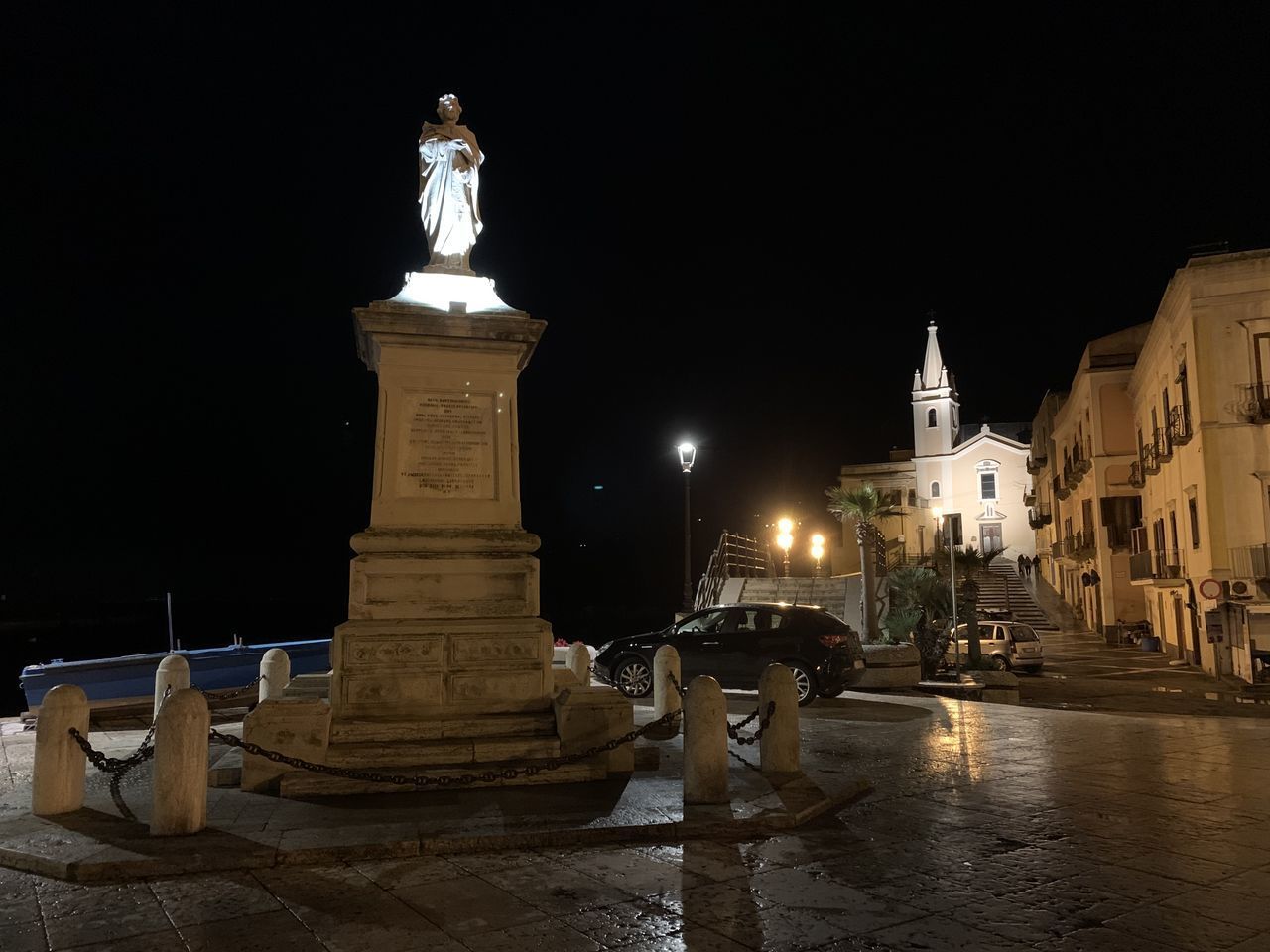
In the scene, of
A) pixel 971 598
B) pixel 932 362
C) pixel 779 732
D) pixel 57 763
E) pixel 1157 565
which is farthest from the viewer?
pixel 932 362

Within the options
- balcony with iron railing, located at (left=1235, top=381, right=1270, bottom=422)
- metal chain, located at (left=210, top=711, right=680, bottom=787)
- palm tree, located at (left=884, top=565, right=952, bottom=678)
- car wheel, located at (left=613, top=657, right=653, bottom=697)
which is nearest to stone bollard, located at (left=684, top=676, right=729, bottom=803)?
metal chain, located at (left=210, top=711, right=680, bottom=787)

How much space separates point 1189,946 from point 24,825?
6673mm

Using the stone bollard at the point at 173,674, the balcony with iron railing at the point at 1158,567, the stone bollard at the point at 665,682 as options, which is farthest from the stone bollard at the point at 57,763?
the balcony with iron railing at the point at 1158,567

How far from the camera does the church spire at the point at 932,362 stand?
69.5 metres

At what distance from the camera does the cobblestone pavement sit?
164 inches

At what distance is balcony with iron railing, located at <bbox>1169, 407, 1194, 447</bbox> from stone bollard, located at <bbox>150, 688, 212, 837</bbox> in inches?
1015

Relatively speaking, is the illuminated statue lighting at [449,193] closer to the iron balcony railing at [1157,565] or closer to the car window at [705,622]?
the car window at [705,622]

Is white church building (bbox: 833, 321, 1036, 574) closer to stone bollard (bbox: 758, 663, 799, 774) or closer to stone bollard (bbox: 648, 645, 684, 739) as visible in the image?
stone bollard (bbox: 648, 645, 684, 739)

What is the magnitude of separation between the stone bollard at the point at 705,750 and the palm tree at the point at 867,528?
15.9 m

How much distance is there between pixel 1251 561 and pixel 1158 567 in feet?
Answer: 23.1

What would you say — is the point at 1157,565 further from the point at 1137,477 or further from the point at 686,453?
the point at 686,453

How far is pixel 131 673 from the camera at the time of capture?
16.6m

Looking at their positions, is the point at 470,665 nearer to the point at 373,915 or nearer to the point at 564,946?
the point at 373,915

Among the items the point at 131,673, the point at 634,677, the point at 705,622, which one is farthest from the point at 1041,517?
the point at 131,673
